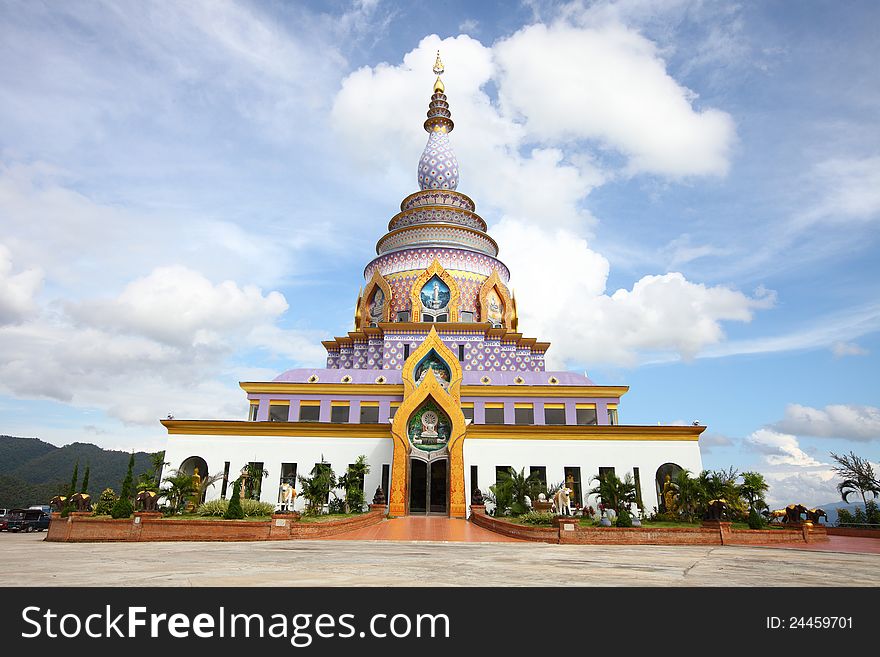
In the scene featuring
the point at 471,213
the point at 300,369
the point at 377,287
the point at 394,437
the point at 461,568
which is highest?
the point at 471,213

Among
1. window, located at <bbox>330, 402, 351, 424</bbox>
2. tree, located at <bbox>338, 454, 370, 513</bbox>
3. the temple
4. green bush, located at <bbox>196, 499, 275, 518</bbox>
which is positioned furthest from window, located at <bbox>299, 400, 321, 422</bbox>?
green bush, located at <bbox>196, 499, 275, 518</bbox>

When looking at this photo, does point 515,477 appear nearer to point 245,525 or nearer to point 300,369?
point 245,525

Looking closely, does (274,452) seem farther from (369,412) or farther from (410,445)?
(410,445)

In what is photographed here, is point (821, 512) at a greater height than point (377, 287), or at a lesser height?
lesser

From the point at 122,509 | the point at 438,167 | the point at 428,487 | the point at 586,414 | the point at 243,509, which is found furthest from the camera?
the point at 438,167

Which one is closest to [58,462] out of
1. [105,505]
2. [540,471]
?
[105,505]

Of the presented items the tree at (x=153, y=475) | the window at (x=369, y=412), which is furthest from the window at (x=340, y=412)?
the tree at (x=153, y=475)

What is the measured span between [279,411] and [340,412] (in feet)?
12.4

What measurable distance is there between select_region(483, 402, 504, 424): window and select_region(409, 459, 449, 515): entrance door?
5093 millimetres

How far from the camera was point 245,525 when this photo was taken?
1733 cm

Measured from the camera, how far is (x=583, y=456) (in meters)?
28.5
